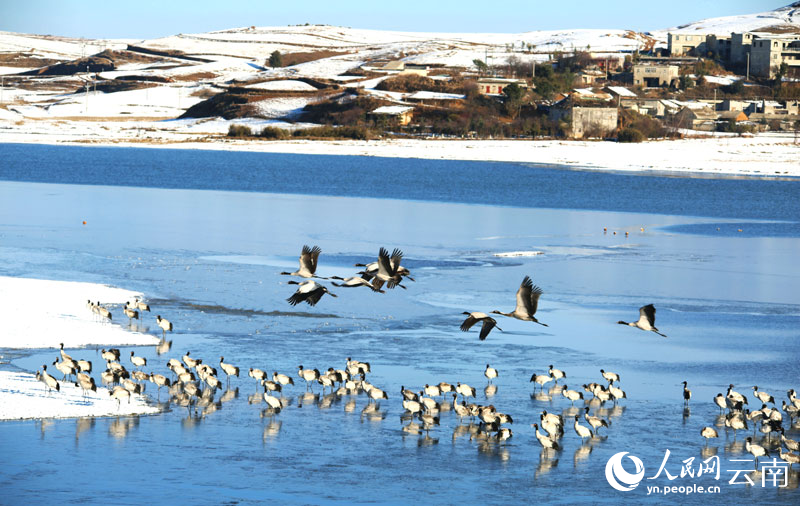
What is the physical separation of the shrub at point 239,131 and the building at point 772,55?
236 ft

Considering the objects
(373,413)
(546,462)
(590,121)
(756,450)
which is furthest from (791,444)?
(590,121)

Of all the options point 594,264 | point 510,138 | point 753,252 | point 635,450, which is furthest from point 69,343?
point 510,138

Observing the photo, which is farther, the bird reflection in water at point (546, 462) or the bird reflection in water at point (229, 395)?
the bird reflection in water at point (229, 395)

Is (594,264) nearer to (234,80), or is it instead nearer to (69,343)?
(69,343)

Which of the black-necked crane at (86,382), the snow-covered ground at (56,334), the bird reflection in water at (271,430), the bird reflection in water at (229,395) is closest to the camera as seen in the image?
the bird reflection in water at (271,430)

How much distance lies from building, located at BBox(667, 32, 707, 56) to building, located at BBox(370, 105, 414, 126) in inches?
2527

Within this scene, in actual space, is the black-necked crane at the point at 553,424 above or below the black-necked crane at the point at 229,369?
below

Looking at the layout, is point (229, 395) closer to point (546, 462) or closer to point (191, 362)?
point (191, 362)

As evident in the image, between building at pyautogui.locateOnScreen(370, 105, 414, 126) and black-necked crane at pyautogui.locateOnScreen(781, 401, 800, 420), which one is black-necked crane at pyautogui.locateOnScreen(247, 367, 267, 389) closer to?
black-necked crane at pyautogui.locateOnScreen(781, 401, 800, 420)

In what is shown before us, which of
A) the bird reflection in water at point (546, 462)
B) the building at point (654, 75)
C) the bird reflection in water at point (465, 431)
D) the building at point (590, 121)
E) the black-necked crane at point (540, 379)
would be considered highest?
the building at point (654, 75)

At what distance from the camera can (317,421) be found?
50.1 ft

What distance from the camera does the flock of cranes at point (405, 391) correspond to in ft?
46.9

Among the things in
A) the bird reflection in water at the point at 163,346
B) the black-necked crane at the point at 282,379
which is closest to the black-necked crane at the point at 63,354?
the bird reflection in water at the point at 163,346

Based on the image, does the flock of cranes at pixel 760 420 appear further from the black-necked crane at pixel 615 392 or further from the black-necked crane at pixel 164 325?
the black-necked crane at pixel 164 325
